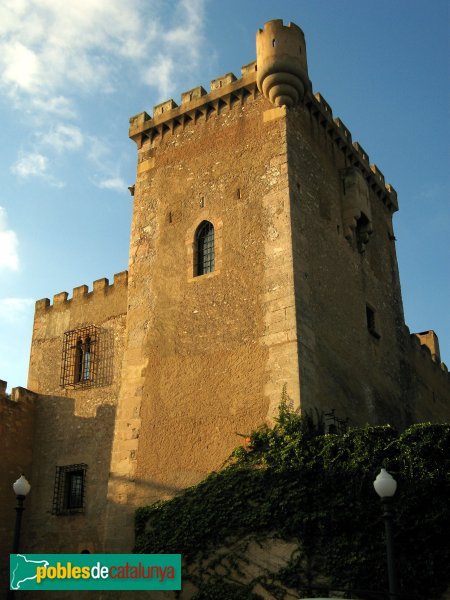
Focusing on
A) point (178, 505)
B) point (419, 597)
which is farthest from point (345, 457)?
point (178, 505)

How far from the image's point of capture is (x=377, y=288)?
1994 cm

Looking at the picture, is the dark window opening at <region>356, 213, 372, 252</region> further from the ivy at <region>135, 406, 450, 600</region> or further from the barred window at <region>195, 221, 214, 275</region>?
the ivy at <region>135, 406, 450, 600</region>

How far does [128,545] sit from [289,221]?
773cm

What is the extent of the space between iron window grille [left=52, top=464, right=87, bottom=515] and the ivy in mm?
4392

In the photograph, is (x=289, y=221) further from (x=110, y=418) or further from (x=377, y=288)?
(x=110, y=418)

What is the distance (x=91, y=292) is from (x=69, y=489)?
5.65 m

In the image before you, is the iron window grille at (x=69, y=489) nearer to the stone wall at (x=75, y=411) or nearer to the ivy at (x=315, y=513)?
the stone wall at (x=75, y=411)

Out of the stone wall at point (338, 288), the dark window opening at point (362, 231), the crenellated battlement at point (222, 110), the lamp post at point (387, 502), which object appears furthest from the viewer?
the dark window opening at point (362, 231)

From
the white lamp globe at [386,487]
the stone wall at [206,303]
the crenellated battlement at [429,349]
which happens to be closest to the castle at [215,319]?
the stone wall at [206,303]

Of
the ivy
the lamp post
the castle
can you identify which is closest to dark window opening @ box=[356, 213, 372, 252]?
the castle

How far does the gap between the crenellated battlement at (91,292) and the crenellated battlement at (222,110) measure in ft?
12.6

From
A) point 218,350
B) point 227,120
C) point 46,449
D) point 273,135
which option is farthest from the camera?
point 46,449

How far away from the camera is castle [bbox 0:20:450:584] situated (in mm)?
15297

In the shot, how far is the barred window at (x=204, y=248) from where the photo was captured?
56.2 ft
